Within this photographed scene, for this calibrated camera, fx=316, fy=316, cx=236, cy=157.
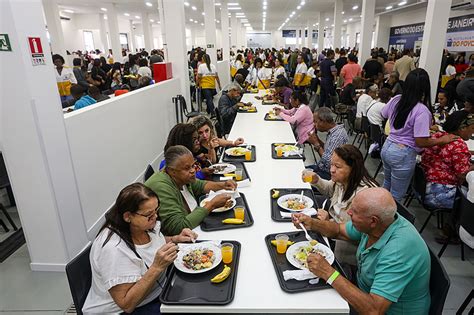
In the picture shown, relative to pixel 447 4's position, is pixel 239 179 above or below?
below

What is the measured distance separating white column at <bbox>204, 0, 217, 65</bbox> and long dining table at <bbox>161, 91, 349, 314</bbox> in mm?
7554

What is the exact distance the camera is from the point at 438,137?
2.82 metres

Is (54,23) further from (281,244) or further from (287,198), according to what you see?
(281,244)

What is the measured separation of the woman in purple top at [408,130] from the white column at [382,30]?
63.0ft

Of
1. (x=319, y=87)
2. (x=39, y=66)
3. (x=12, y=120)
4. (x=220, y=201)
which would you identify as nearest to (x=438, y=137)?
(x=220, y=201)

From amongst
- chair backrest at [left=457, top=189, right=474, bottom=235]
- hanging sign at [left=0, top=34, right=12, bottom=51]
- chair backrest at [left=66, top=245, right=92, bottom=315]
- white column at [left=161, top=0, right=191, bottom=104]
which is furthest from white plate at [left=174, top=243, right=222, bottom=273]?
white column at [left=161, top=0, right=191, bottom=104]

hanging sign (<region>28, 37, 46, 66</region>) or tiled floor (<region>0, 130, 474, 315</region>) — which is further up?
hanging sign (<region>28, 37, 46, 66</region>)

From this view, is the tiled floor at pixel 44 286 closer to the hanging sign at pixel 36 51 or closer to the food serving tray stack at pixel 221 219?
the food serving tray stack at pixel 221 219

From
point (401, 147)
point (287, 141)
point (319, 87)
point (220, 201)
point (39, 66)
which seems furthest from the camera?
point (319, 87)

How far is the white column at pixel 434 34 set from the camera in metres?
5.23

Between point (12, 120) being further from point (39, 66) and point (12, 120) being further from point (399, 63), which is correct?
point (399, 63)

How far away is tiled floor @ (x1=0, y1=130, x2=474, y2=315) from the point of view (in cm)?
238

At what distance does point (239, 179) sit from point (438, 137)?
5.98 ft

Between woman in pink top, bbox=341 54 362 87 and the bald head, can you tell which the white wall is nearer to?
the bald head
